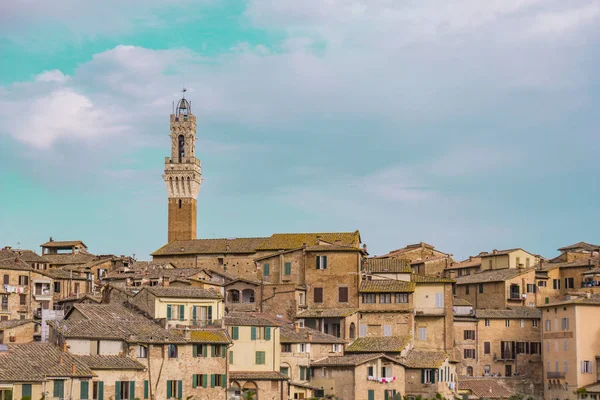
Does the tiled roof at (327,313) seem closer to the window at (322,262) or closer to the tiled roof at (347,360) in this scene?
the window at (322,262)

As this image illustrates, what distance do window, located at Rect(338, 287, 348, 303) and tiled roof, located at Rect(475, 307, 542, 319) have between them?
514 inches

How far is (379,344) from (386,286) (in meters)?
8.20

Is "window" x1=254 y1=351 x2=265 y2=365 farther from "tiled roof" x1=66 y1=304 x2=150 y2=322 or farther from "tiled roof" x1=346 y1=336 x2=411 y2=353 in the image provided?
"tiled roof" x1=346 y1=336 x2=411 y2=353

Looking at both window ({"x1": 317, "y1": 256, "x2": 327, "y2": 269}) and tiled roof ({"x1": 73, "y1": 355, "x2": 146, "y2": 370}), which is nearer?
tiled roof ({"x1": 73, "y1": 355, "x2": 146, "y2": 370})

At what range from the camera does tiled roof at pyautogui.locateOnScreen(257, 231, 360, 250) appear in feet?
320

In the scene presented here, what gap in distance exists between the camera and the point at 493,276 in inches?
3999

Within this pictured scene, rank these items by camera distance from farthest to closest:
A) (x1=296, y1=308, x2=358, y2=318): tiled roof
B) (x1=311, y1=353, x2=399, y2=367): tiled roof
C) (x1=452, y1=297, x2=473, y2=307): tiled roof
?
(x1=452, y1=297, x2=473, y2=307): tiled roof < (x1=296, y1=308, x2=358, y2=318): tiled roof < (x1=311, y1=353, x2=399, y2=367): tiled roof

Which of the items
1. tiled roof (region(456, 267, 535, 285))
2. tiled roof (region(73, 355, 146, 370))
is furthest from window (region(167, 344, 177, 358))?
tiled roof (region(456, 267, 535, 285))

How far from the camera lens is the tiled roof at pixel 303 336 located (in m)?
75.7

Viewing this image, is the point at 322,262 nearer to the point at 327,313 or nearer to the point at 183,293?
the point at 327,313

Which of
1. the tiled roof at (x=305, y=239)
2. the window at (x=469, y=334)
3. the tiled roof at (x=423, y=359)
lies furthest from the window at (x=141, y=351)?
the window at (x=469, y=334)

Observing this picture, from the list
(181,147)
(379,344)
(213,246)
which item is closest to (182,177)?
(181,147)

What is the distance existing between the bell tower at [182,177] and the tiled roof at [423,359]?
57710mm

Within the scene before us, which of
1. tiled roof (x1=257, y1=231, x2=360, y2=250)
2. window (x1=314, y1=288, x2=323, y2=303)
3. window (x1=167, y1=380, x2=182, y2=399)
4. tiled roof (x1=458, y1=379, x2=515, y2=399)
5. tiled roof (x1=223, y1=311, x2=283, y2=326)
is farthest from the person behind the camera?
tiled roof (x1=257, y1=231, x2=360, y2=250)
